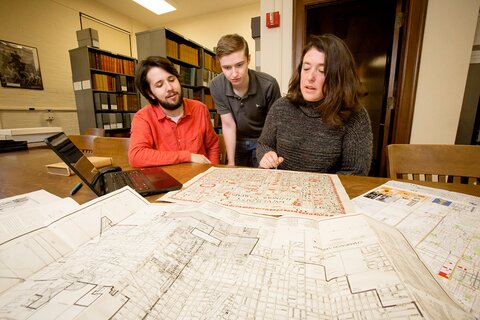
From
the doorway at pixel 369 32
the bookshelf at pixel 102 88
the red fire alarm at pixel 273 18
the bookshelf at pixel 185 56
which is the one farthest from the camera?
the bookshelf at pixel 102 88

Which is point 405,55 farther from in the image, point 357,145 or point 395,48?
point 357,145

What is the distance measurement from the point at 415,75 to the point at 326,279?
2.22 metres

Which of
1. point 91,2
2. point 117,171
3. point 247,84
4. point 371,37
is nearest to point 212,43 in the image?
point 91,2

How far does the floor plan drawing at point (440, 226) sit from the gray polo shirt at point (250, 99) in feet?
3.33

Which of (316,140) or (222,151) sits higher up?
(316,140)

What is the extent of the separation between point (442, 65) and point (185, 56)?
10.3 feet

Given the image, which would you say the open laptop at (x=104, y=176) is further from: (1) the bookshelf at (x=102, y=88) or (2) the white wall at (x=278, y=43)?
(1) the bookshelf at (x=102, y=88)

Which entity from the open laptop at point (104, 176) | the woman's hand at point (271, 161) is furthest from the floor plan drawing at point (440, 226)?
the open laptop at point (104, 176)

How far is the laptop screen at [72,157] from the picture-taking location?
538 mm

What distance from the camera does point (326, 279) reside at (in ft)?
0.99

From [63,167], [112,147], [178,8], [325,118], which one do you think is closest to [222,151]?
[112,147]

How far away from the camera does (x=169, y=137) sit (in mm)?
1352

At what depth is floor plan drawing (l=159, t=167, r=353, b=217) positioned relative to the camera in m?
0.53

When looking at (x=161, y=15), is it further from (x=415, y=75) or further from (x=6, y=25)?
(x=415, y=75)
